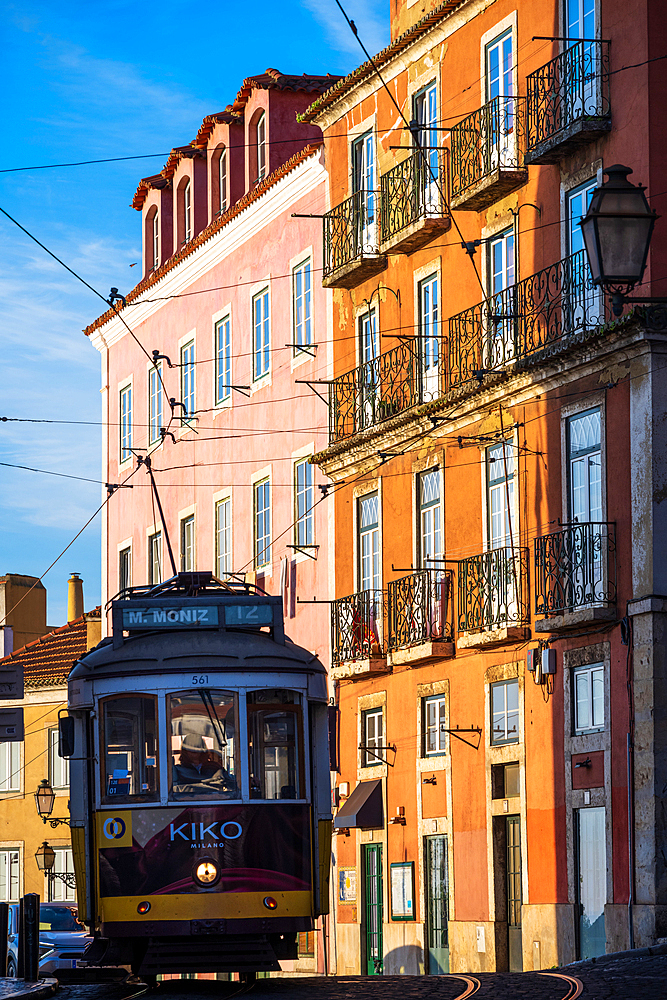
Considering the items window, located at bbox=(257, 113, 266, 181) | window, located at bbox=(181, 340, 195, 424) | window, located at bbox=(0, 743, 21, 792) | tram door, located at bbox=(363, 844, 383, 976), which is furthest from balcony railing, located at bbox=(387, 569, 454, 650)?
window, located at bbox=(0, 743, 21, 792)

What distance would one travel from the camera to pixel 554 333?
75.7 feet

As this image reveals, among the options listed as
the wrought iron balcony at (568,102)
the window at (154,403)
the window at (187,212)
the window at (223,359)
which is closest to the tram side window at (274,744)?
the wrought iron balcony at (568,102)

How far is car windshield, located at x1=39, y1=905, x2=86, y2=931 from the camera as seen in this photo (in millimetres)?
Result: 27266

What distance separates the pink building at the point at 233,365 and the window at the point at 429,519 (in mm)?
3327

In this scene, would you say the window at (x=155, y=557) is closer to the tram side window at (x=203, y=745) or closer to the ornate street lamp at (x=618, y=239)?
the tram side window at (x=203, y=745)

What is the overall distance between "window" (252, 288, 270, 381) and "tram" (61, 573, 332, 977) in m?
16.5

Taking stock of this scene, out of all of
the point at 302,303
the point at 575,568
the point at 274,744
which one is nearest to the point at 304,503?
the point at 302,303

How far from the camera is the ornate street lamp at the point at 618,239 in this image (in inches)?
442

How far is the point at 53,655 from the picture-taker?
155ft

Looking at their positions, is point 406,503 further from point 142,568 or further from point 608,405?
point 142,568

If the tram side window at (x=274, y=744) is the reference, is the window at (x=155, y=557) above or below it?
above

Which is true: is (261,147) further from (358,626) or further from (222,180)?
(358,626)

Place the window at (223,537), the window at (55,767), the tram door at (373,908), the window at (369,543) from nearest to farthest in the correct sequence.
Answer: the tram door at (373,908)
the window at (369,543)
the window at (223,537)
the window at (55,767)

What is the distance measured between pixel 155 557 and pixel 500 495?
1476cm
